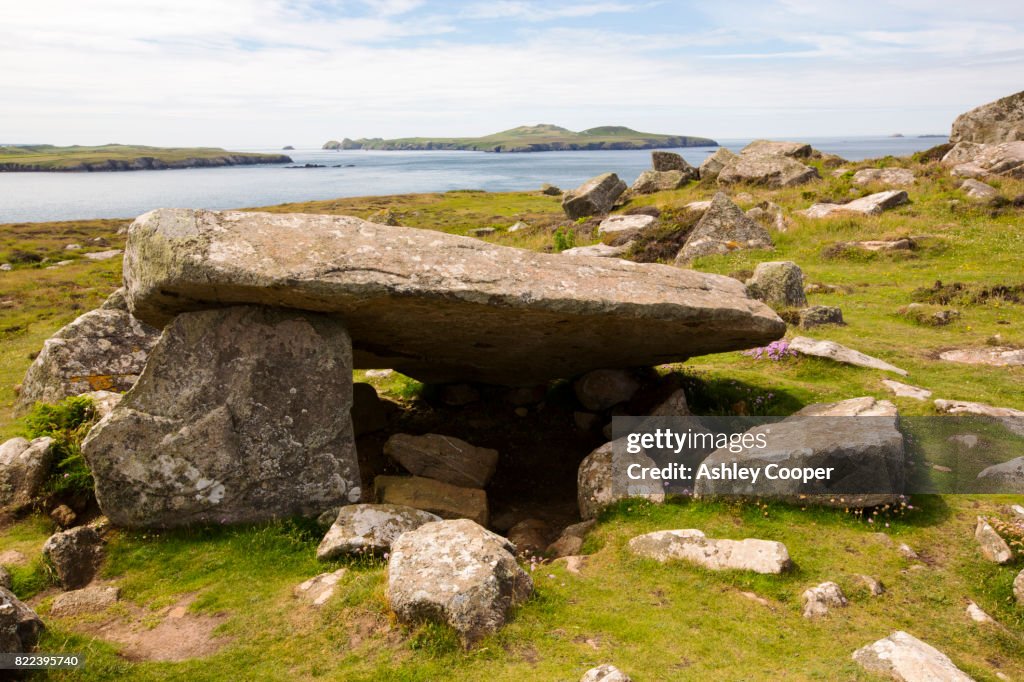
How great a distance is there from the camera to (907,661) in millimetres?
6516

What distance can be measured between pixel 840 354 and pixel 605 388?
218 inches

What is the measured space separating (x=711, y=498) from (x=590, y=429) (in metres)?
4.56

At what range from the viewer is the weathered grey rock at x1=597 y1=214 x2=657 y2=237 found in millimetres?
33656

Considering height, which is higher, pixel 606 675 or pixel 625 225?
pixel 625 225

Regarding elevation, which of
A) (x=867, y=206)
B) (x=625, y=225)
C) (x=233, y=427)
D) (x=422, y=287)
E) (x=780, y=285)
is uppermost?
(x=867, y=206)

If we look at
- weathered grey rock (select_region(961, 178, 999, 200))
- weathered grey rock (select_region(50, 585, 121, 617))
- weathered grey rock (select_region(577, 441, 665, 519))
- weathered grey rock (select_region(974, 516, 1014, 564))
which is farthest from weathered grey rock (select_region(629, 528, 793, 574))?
weathered grey rock (select_region(961, 178, 999, 200))

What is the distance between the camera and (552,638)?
24.2 ft

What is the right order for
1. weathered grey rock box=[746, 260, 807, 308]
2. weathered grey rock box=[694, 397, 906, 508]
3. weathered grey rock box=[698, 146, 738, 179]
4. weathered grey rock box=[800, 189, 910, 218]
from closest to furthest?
weathered grey rock box=[694, 397, 906, 508]
weathered grey rock box=[746, 260, 807, 308]
weathered grey rock box=[800, 189, 910, 218]
weathered grey rock box=[698, 146, 738, 179]

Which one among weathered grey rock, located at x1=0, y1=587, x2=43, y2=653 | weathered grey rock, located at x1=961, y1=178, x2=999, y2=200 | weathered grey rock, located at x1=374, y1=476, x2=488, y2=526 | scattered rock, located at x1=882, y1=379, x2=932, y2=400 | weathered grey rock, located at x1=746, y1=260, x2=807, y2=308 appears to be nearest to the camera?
weathered grey rock, located at x1=0, y1=587, x2=43, y2=653

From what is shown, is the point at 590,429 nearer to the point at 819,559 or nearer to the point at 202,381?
the point at 819,559

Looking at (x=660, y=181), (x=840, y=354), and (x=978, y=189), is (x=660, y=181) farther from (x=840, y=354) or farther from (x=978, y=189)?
(x=840, y=354)

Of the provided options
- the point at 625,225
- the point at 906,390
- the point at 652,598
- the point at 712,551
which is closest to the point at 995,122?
the point at 625,225

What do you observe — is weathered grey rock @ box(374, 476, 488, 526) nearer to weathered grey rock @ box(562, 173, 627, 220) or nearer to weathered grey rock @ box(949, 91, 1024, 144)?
weathered grey rock @ box(562, 173, 627, 220)

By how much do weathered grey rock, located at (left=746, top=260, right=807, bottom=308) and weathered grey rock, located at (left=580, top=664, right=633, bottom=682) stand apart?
16.0 metres
